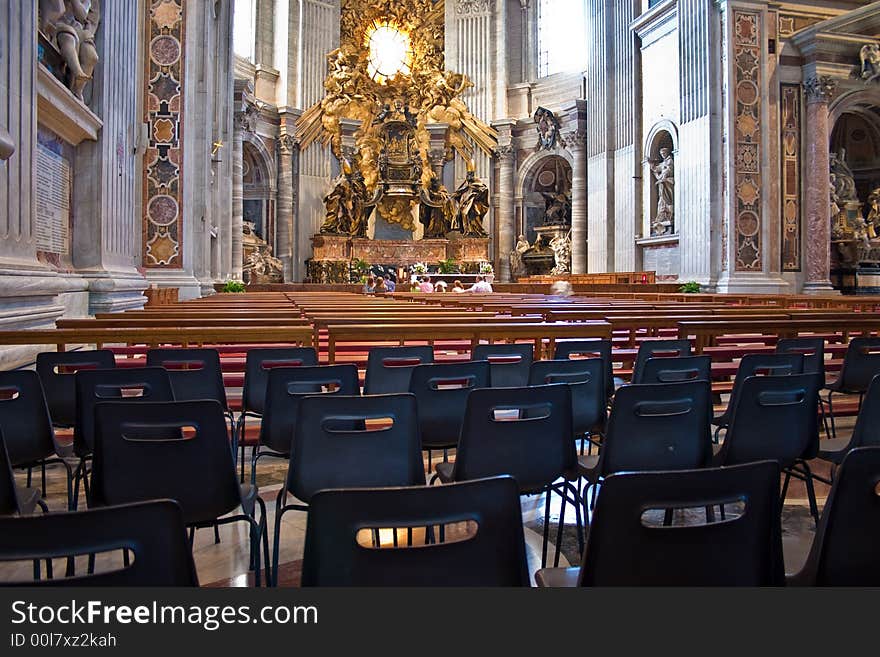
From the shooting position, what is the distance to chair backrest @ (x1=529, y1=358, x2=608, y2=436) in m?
3.30

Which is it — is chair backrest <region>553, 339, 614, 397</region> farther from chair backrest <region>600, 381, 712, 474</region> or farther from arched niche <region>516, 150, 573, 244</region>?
arched niche <region>516, 150, 573, 244</region>

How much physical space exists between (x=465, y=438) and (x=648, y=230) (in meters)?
17.6

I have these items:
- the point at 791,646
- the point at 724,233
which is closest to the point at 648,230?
the point at 724,233

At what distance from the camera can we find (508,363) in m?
4.29

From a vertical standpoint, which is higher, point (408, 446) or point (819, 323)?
point (819, 323)

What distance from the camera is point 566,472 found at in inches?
102

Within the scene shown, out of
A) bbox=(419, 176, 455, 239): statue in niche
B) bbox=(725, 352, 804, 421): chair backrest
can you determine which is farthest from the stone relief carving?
bbox=(725, 352, 804, 421): chair backrest

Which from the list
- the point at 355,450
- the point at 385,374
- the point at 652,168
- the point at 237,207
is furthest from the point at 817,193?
the point at 355,450

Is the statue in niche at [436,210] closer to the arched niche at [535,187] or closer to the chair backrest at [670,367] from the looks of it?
the arched niche at [535,187]

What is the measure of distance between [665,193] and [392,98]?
12.0 metres

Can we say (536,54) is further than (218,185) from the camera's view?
Yes

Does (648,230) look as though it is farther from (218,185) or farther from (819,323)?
(819,323)

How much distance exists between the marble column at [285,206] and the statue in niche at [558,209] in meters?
8.73

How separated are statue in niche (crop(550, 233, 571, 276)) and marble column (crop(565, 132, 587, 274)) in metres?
0.29
